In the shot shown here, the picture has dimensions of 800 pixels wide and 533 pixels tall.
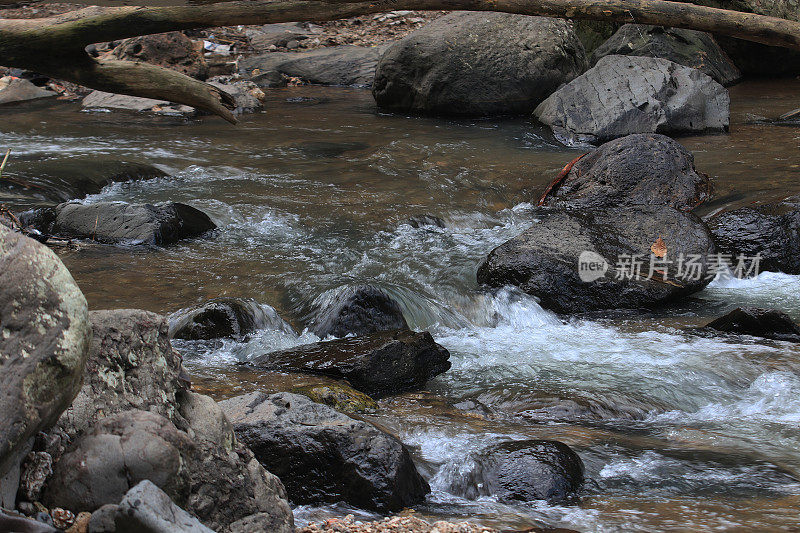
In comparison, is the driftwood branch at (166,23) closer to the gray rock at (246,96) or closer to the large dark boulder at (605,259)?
the large dark boulder at (605,259)

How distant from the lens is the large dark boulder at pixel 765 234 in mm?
6508

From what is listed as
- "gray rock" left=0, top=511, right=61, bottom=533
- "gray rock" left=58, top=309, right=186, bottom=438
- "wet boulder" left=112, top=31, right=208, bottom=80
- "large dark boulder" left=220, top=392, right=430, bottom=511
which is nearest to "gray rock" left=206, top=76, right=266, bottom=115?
"wet boulder" left=112, top=31, right=208, bottom=80

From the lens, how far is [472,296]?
20.3 ft

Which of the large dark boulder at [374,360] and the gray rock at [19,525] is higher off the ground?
the gray rock at [19,525]

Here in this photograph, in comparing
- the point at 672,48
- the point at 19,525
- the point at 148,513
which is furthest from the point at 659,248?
the point at 672,48

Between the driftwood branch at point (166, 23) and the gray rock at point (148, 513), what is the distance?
5.06m

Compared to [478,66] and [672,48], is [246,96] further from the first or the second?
[672,48]

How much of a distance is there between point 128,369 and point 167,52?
1383 centimetres

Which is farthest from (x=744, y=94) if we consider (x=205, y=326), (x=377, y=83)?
(x=205, y=326)

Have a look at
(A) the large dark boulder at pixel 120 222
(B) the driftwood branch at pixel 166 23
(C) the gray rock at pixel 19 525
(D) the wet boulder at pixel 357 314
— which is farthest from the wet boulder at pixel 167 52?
(C) the gray rock at pixel 19 525

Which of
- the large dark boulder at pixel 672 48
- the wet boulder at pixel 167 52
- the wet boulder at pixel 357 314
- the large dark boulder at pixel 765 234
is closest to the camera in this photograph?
the wet boulder at pixel 357 314

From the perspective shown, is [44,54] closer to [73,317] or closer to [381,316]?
[381,316]

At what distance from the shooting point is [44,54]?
19.7 ft

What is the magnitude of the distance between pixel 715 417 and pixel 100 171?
7.32 metres
